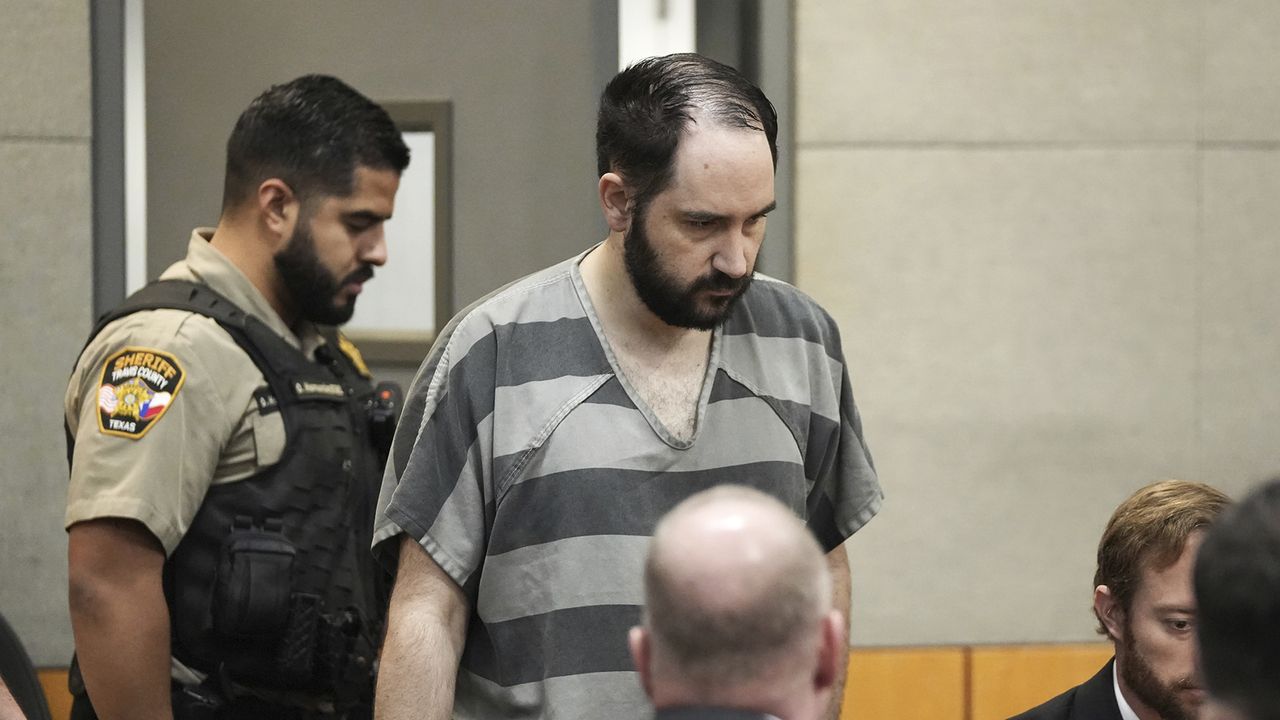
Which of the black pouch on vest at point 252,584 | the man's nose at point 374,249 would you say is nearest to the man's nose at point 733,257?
the black pouch on vest at point 252,584

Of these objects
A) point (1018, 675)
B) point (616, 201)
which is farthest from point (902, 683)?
point (616, 201)

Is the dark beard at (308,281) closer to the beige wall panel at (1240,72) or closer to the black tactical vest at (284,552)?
the black tactical vest at (284,552)

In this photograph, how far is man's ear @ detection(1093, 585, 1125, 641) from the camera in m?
2.21

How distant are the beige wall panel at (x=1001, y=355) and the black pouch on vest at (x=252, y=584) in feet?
5.00

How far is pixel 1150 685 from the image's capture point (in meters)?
2.13

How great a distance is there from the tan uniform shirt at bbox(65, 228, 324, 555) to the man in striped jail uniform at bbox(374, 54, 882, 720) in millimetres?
588

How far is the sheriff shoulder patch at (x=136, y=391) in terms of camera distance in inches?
93.2

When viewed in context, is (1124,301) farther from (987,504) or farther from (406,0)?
(406,0)

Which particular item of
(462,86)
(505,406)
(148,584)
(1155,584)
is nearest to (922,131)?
(462,86)

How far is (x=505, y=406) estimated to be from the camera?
6.32ft

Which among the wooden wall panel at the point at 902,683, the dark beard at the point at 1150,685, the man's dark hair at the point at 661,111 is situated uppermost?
the man's dark hair at the point at 661,111

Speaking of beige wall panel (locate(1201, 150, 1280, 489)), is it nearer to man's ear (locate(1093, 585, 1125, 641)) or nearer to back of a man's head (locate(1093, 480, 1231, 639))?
back of a man's head (locate(1093, 480, 1231, 639))

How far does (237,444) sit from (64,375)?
1.07 meters

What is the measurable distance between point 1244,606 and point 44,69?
10.4 feet
